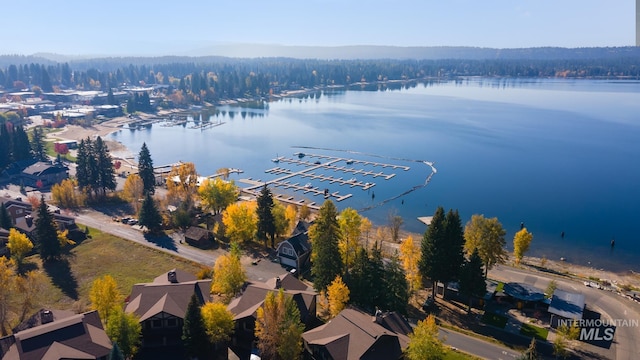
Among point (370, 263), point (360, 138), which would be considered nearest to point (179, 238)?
point (370, 263)

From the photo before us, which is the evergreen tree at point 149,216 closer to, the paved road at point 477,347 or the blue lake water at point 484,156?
the blue lake water at point 484,156

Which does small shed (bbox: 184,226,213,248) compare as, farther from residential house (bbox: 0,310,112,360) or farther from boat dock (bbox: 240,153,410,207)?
boat dock (bbox: 240,153,410,207)

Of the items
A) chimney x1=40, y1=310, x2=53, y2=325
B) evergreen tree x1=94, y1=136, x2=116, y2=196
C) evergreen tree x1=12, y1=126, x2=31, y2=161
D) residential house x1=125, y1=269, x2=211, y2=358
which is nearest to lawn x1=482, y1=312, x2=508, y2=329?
residential house x1=125, y1=269, x2=211, y2=358

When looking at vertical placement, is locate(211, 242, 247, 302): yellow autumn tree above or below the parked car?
above

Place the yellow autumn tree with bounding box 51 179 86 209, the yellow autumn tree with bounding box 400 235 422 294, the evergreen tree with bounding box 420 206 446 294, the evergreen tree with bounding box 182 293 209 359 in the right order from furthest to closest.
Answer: the yellow autumn tree with bounding box 51 179 86 209
the yellow autumn tree with bounding box 400 235 422 294
the evergreen tree with bounding box 420 206 446 294
the evergreen tree with bounding box 182 293 209 359

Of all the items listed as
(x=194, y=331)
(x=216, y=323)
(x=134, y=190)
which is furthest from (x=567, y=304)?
(x=134, y=190)

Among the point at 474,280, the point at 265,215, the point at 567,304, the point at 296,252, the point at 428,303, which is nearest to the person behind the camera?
the point at 567,304

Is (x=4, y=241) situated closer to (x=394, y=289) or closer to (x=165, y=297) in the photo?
(x=165, y=297)
